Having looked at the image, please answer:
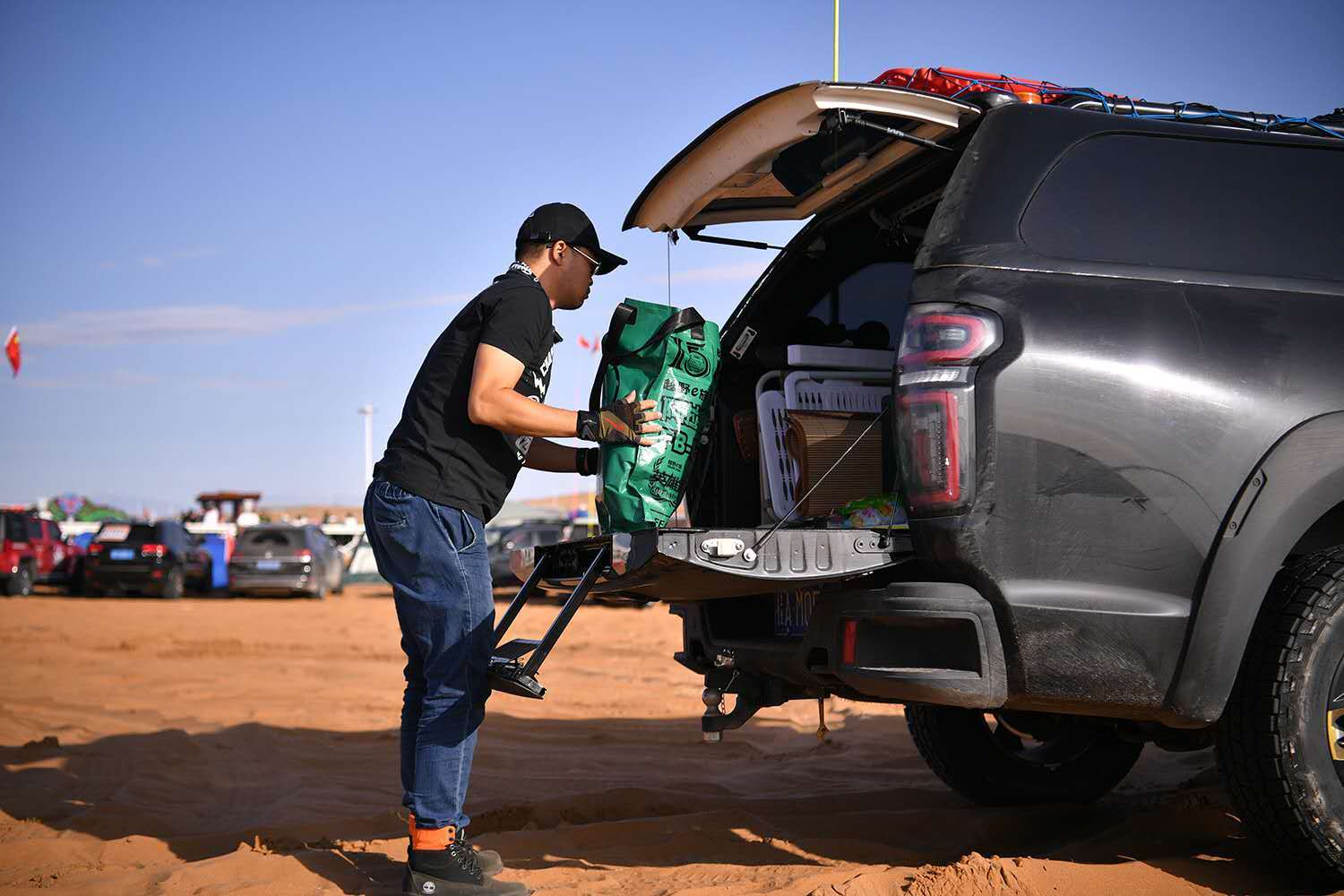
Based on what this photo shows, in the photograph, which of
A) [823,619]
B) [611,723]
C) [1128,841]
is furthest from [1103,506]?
[611,723]

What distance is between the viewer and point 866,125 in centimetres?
358

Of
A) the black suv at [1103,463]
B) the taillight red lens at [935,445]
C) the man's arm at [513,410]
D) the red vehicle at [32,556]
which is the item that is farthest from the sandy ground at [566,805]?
the red vehicle at [32,556]

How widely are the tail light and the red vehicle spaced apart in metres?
20.2

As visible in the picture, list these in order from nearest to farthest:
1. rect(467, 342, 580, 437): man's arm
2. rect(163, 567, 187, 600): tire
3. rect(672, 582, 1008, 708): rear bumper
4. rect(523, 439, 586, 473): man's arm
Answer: rect(672, 582, 1008, 708): rear bumper < rect(467, 342, 580, 437): man's arm < rect(523, 439, 586, 473): man's arm < rect(163, 567, 187, 600): tire

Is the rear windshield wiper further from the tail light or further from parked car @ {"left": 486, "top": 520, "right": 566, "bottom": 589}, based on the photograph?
parked car @ {"left": 486, "top": 520, "right": 566, "bottom": 589}

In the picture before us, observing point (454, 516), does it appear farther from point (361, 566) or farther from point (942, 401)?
point (361, 566)

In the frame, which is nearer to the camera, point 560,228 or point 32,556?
point 560,228

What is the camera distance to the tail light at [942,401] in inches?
130

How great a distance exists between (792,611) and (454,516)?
1242 mm

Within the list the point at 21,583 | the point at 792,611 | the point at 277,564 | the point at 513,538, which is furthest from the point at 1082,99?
the point at 21,583

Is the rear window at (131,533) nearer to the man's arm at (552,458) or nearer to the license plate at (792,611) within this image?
the man's arm at (552,458)

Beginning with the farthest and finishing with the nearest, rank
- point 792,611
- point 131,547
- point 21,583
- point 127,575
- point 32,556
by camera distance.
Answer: point 131,547 → point 127,575 → point 32,556 → point 21,583 → point 792,611

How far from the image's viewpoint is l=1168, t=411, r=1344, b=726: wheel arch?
3369mm

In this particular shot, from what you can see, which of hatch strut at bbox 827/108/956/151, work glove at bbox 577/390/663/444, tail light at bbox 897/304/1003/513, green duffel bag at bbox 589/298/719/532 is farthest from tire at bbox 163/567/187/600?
tail light at bbox 897/304/1003/513
